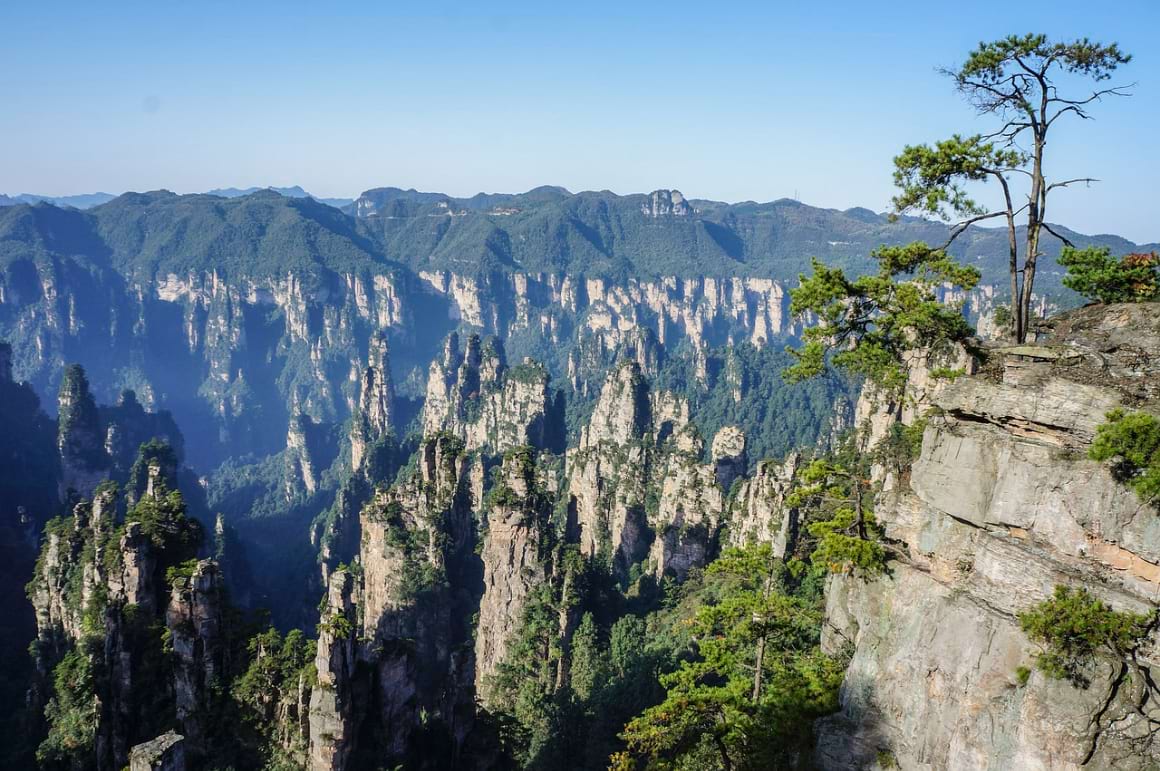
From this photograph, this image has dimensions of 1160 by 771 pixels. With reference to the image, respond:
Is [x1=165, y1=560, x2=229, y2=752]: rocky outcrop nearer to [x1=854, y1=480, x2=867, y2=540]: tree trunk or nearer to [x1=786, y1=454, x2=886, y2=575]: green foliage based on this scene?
[x1=786, y1=454, x2=886, y2=575]: green foliage

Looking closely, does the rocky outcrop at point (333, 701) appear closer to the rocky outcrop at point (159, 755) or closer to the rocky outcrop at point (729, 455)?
the rocky outcrop at point (159, 755)

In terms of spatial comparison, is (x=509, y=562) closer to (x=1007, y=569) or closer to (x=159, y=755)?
(x=159, y=755)

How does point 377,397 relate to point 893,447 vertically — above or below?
below

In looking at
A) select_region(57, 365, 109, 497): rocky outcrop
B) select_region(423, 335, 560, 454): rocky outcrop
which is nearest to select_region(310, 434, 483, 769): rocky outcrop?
select_region(423, 335, 560, 454): rocky outcrop

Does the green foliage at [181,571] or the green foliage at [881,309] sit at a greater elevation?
the green foliage at [881,309]

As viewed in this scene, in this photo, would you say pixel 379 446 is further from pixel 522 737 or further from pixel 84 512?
pixel 522 737

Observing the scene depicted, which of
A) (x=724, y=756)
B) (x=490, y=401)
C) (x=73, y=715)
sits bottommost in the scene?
(x=73, y=715)

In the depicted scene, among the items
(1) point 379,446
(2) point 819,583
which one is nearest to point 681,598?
(2) point 819,583

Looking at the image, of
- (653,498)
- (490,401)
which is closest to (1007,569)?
(653,498)

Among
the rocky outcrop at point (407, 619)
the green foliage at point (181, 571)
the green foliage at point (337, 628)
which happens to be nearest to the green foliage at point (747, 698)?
the rocky outcrop at point (407, 619)
